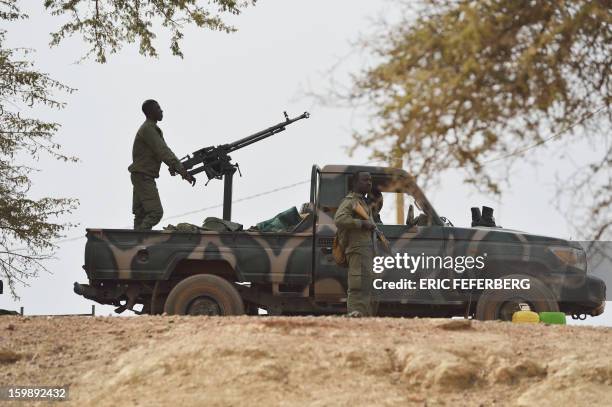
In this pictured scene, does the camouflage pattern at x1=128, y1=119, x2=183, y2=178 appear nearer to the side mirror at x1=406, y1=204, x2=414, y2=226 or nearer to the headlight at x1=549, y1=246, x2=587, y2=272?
the side mirror at x1=406, y1=204, x2=414, y2=226

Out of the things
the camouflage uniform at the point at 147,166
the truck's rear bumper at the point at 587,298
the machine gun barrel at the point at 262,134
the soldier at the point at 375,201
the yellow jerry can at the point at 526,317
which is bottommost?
the yellow jerry can at the point at 526,317

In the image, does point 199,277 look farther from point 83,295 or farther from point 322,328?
point 322,328

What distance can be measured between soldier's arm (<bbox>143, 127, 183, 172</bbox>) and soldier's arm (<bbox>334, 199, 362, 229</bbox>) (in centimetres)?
265

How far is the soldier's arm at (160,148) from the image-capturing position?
14172mm

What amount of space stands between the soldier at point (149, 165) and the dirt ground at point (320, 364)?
2716 mm

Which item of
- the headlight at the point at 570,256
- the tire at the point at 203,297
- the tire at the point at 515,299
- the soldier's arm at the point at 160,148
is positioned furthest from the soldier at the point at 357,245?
the soldier's arm at the point at 160,148

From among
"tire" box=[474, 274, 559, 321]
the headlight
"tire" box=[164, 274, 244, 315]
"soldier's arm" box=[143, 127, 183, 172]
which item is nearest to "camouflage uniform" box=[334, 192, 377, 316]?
"tire" box=[164, 274, 244, 315]

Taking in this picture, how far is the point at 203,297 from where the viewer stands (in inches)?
524

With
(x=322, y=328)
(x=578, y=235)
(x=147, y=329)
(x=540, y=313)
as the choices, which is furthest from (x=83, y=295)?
(x=578, y=235)

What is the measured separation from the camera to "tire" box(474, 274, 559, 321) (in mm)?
13250

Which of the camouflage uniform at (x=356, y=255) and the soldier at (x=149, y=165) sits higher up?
the soldier at (x=149, y=165)

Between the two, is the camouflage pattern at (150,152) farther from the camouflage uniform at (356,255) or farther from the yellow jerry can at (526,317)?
the yellow jerry can at (526,317)

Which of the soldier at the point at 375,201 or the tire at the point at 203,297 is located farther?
the soldier at the point at 375,201

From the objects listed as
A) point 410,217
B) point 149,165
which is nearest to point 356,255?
point 410,217
